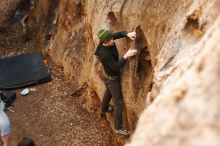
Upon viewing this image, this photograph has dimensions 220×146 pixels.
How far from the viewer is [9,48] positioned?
15578 mm

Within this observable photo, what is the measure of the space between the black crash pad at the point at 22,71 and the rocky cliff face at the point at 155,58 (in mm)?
601

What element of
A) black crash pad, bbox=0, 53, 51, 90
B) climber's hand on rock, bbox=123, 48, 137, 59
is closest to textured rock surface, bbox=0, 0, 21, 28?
black crash pad, bbox=0, 53, 51, 90

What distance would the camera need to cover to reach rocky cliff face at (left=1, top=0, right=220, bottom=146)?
3.76 metres

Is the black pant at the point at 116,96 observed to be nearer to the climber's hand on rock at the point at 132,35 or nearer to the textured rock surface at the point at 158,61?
the textured rock surface at the point at 158,61

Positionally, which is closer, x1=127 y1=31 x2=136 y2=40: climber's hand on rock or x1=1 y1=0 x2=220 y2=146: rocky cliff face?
x1=1 y1=0 x2=220 y2=146: rocky cliff face

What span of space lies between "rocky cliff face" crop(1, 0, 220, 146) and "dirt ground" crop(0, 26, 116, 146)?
33 centimetres

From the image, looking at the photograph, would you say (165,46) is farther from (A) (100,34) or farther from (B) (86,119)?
(B) (86,119)

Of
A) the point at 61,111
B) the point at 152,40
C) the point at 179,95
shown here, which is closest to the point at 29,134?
the point at 61,111

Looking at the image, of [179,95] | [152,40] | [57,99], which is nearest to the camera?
[179,95]

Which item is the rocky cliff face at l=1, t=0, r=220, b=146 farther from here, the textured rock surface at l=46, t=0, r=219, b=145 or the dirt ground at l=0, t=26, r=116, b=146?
the dirt ground at l=0, t=26, r=116, b=146

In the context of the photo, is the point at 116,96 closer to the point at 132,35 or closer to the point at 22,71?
the point at 132,35

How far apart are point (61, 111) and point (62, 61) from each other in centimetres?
228

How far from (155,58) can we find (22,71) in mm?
6290

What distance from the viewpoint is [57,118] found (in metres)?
11.4
